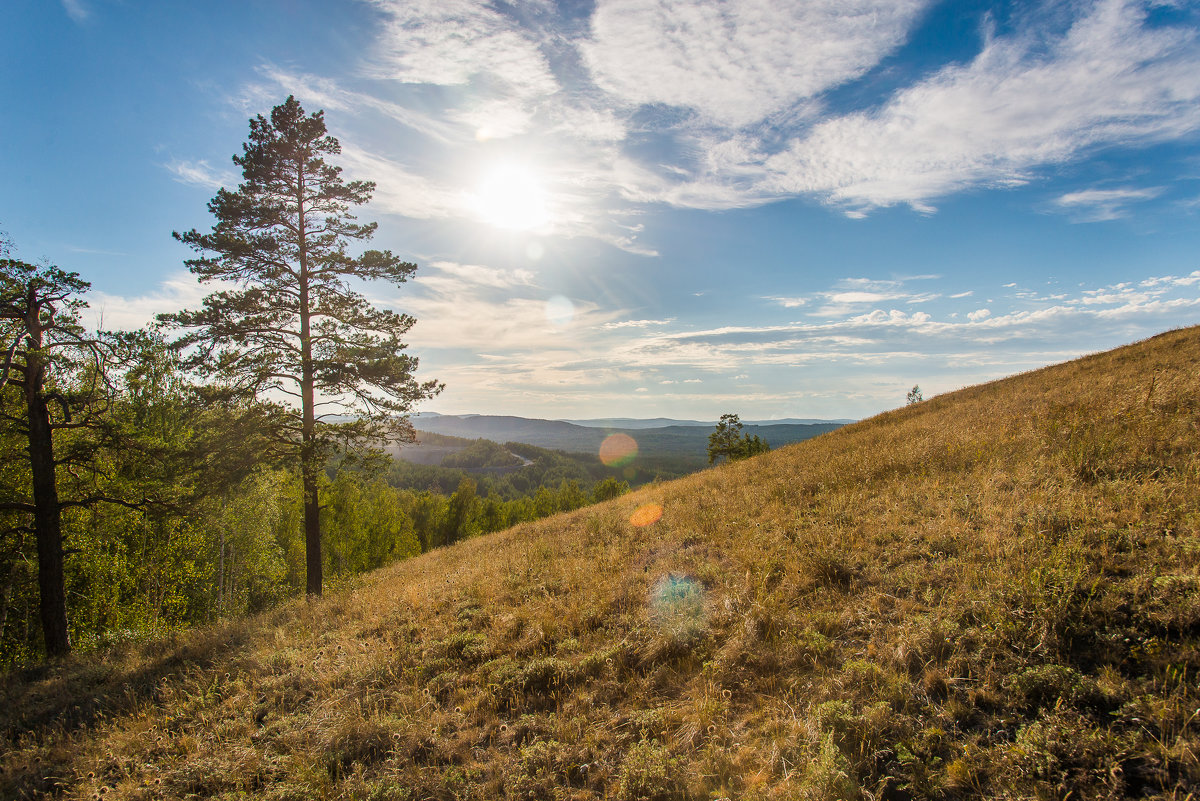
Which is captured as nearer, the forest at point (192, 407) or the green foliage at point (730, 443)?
the forest at point (192, 407)

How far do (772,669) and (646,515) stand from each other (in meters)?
7.24

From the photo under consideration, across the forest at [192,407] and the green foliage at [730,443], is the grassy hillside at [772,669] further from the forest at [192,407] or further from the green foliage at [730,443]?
the green foliage at [730,443]

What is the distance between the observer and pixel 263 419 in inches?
491

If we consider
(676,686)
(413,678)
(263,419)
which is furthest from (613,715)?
(263,419)

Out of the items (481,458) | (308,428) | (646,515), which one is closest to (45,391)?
(308,428)

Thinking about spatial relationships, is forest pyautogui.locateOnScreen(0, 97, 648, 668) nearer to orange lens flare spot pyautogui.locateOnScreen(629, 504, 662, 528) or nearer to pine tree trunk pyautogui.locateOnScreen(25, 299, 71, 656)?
pine tree trunk pyautogui.locateOnScreen(25, 299, 71, 656)

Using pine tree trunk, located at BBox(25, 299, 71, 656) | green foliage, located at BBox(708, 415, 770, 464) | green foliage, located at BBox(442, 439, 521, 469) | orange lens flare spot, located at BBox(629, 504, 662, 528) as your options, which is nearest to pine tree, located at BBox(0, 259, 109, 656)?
pine tree trunk, located at BBox(25, 299, 71, 656)

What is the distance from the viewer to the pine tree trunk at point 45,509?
10.6 m

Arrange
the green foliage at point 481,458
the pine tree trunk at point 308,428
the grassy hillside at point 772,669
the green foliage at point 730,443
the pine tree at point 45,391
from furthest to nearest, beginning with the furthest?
the green foliage at point 481,458, the green foliage at point 730,443, the pine tree trunk at point 308,428, the pine tree at point 45,391, the grassy hillside at point 772,669

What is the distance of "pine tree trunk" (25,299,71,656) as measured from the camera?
419 inches

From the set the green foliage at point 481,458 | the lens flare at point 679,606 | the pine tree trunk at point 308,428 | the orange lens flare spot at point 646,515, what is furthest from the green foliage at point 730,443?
the green foliage at point 481,458

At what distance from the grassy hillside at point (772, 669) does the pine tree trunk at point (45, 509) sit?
8.75ft

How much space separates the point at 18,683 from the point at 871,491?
16.4 meters

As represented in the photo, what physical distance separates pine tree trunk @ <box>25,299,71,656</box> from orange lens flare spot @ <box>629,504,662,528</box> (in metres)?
13.9
